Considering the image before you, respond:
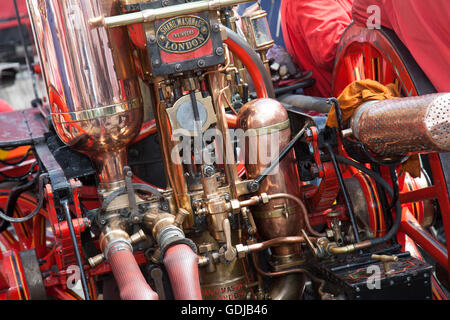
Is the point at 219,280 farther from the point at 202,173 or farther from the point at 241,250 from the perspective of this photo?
the point at 202,173

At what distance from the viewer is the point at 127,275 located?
5.12 ft

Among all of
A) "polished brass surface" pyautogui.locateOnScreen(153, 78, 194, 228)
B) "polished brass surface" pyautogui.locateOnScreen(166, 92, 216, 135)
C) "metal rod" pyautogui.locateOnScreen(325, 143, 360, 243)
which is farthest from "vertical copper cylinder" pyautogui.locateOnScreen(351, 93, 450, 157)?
"polished brass surface" pyautogui.locateOnScreen(153, 78, 194, 228)

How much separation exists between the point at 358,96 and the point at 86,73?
2.93ft

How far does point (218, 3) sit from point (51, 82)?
60 centimetres

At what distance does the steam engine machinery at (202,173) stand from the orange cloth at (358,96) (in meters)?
0.04

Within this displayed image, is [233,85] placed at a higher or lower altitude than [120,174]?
higher

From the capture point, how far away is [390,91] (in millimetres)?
1970

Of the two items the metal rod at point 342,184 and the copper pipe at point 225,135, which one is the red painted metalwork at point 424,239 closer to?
the metal rod at point 342,184

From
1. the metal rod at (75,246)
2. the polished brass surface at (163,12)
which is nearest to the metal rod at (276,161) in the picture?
the polished brass surface at (163,12)

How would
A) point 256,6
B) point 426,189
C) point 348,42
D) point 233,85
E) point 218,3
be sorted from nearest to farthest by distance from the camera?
1. point 218,3
2. point 426,189
3. point 348,42
4. point 233,85
5. point 256,6

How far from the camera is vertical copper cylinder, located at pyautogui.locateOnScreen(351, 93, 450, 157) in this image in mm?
1543

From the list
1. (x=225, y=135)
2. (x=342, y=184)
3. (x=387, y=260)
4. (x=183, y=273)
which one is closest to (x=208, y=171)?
(x=225, y=135)
